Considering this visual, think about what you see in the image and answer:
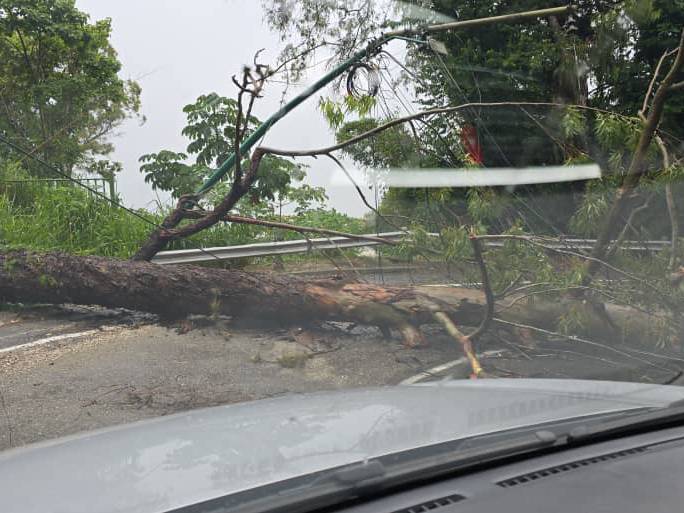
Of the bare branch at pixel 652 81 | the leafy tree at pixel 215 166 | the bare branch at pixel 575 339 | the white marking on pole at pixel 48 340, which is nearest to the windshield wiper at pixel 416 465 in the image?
the bare branch at pixel 575 339

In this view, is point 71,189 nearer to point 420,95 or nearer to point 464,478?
point 420,95

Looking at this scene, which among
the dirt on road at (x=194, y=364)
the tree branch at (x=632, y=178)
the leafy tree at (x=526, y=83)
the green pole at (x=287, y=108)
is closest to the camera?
the dirt on road at (x=194, y=364)

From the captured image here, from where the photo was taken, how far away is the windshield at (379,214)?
5590 mm

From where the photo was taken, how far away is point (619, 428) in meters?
2.34

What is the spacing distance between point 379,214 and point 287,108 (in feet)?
4.25

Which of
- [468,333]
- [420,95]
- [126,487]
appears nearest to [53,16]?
[420,95]

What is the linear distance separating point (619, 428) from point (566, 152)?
4560 millimetres

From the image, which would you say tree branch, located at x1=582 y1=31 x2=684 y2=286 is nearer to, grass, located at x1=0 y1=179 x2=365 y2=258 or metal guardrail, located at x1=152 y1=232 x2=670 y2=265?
metal guardrail, located at x1=152 y1=232 x2=670 y2=265

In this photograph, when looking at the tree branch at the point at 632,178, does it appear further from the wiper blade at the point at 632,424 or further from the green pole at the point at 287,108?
the wiper blade at the point at 632,424

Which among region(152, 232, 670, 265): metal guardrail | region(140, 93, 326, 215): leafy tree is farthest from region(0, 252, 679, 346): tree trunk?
region(140, 93, 326, 215): leafy tree

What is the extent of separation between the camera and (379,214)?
6.38 meters

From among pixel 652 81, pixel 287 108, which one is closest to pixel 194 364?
pixel 287 108

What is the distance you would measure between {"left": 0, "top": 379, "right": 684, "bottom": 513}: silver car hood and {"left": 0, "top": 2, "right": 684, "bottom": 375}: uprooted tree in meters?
2.76

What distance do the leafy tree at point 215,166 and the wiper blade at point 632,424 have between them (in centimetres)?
447
